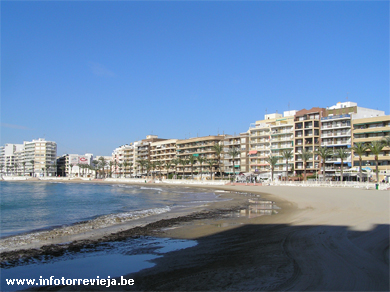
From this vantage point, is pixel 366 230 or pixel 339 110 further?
pixel 339 110

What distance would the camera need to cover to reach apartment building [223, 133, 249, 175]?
356 feet

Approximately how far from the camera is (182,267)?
403 inches

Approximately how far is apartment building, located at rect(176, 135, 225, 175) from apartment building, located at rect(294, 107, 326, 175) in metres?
32.2

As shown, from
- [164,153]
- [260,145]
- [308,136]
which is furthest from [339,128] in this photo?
[164,153]

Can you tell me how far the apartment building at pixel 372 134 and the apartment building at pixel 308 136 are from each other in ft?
30.6

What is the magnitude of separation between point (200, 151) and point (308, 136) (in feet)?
150

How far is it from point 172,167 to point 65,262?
412ft

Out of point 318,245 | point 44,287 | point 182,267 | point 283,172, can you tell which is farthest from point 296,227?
point 283,172

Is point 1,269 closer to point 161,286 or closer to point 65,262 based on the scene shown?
point 65,262

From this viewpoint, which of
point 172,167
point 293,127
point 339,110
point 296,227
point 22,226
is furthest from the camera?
point 172,167

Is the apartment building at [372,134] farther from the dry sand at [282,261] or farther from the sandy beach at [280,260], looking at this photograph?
the dry sand at [282,261]

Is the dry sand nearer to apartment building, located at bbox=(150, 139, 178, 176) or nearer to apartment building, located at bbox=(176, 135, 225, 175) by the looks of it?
apartment building, located at bbox=(176, 135, 225, 175)

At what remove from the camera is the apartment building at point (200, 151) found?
11800cm

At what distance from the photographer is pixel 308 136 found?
88.8m
